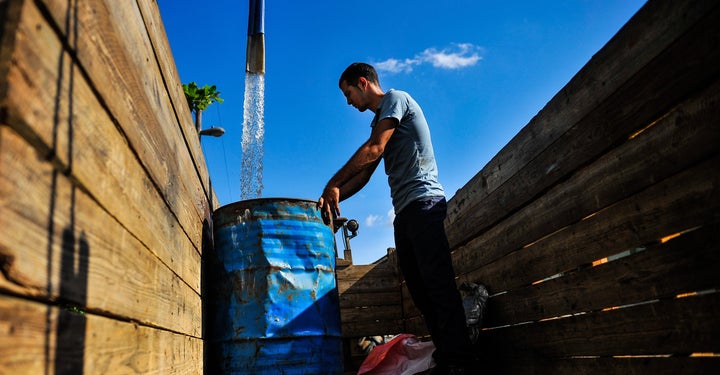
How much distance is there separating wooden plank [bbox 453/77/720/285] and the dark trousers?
542 mm

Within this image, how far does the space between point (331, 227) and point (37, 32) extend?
9.89 feet

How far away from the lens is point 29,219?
921 mm

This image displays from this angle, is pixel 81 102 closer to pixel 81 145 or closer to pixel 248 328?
pixel 81 145

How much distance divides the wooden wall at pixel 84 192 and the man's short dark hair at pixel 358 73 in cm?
165

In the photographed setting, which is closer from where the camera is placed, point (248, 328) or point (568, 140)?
point (568, 140)

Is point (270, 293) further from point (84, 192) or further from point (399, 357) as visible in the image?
point (84, 192)

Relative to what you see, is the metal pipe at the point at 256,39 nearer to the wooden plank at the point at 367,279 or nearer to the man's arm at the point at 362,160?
the man's arm at the point at 362,160

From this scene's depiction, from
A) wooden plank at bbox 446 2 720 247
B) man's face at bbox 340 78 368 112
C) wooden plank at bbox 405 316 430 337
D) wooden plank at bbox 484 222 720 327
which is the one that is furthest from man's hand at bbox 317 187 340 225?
wooden plank at bbox 405 316 430 337

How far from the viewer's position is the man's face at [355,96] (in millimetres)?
3578

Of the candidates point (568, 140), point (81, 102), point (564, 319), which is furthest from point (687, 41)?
point (81, 102)

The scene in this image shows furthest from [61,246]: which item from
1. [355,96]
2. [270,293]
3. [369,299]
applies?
[369,299]

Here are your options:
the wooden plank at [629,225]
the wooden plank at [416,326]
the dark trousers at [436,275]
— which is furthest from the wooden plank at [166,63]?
the wooden plank at [416,326]

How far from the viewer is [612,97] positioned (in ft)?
7.30

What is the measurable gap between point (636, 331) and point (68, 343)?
6.81ft
